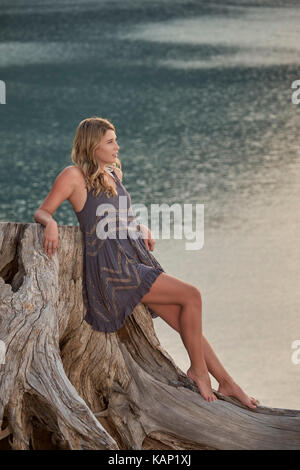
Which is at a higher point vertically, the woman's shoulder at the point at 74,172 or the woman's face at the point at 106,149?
the woman's face at the point at 106,149

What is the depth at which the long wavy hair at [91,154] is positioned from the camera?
3502 mm

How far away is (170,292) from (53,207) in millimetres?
533

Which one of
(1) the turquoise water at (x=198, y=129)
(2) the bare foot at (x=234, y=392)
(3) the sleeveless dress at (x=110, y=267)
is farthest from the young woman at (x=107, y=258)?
(1) the turquoise water at (x=198, y=129)

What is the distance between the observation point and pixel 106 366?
142 inches

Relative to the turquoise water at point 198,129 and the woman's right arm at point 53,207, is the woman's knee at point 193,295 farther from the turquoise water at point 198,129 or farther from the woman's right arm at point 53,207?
the turquoise water at point 198,129

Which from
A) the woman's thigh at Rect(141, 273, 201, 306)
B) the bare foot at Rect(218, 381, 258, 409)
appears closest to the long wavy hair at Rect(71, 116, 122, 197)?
the woman's thigh at Rect(141, 273, 201, 306)

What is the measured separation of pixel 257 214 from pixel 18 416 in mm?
5767

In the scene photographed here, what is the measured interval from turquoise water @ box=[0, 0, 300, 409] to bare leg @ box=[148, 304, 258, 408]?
1817mm

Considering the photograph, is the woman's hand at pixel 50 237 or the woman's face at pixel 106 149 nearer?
the woman's hand at pixel 50 237

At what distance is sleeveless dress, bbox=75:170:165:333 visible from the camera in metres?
3.49

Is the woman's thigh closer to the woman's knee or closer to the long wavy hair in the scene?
the woman's knee

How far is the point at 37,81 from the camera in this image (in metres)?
14.3

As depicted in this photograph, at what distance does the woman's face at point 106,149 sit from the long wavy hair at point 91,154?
1 centimetres

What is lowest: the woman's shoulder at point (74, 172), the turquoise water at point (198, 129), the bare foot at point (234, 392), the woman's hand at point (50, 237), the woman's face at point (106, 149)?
the bare foot at point (234, 392)
